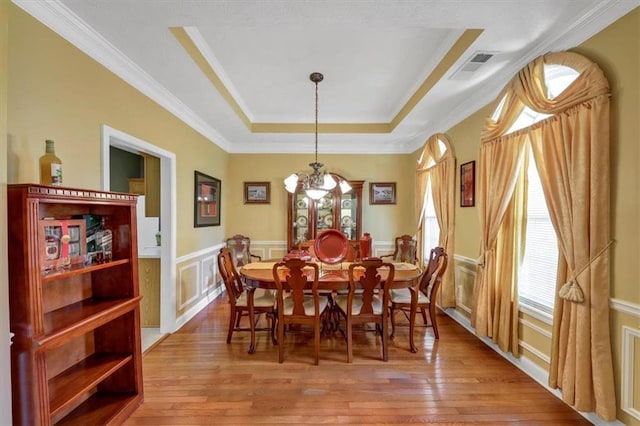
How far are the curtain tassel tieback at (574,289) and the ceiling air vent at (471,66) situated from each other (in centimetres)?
164

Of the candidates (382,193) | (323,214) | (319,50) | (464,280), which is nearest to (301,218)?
(323,214)

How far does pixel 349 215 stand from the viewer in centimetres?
533

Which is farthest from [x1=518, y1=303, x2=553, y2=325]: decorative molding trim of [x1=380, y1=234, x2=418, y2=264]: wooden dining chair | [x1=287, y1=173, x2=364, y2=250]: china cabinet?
[x1=287, y1=173, x2=364, y2=250]: china cabinet

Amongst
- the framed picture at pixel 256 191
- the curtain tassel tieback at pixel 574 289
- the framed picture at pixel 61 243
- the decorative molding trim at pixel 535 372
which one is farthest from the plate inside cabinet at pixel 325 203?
the framed picture at pixel 61 243

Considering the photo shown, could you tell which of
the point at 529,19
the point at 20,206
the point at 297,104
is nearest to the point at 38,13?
the point at 20,206

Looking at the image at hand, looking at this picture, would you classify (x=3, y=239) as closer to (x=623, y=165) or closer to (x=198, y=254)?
(x=198, y=254)

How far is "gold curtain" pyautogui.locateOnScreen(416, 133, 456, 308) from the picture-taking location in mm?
3725

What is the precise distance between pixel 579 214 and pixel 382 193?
12.1 ft

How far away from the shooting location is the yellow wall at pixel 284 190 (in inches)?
213

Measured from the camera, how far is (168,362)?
266 centimetres

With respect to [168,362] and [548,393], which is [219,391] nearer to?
[168,362]

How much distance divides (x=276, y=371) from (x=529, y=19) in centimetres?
323

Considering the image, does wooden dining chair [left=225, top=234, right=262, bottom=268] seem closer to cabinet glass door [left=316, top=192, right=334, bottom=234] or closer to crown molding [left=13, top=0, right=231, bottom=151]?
cabinet glass door [left=316, top=192, right=334, bottom=234]

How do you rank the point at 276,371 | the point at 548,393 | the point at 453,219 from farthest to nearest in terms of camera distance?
1. the point at 453,219
2. the point at 276,371
3. the point at 548,393
